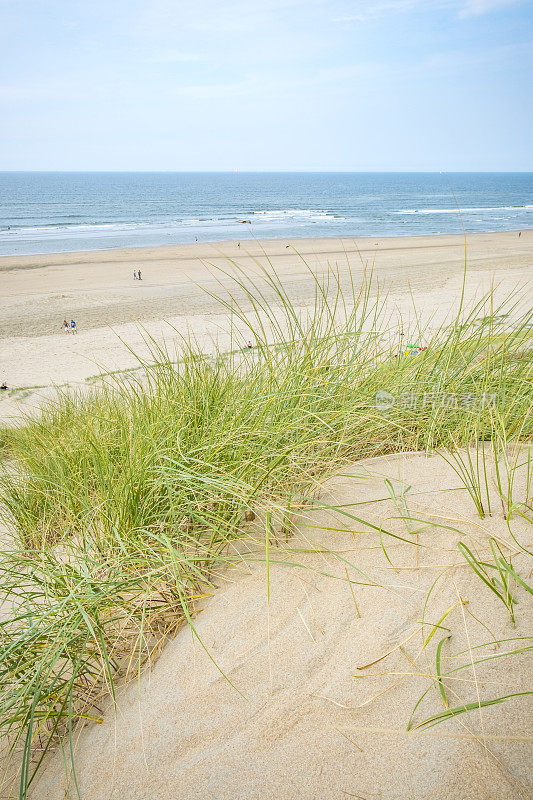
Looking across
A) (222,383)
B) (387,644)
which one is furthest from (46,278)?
(387,644)

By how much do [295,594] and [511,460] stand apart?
100 cm

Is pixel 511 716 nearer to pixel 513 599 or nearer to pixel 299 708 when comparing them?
pixel 513 599

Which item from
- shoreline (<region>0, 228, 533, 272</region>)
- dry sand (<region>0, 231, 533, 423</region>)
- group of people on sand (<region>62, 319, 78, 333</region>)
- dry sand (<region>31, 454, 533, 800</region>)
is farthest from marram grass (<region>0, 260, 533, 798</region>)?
shoreline (<region>0, 228, 533, 272</region>)

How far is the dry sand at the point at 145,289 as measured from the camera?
1212cm

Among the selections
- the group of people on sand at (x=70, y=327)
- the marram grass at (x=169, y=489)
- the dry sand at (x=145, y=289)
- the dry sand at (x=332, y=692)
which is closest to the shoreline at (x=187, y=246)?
the dry sand at (x=145, y=289)

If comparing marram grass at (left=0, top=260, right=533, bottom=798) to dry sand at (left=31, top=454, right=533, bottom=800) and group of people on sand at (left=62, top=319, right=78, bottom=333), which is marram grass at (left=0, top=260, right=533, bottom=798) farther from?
group of people on sand at (left=62, top=319, right=78, bottom=333)

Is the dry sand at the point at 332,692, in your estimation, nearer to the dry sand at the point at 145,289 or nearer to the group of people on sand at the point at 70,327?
the dry sand at the point at 145,289

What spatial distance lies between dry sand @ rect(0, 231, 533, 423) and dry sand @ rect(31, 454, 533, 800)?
5.51 metres

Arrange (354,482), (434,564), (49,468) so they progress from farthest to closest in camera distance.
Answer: (49,468)
(354,482)
(434,564)

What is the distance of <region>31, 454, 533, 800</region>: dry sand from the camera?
1047 mm

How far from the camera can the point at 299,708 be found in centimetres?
123

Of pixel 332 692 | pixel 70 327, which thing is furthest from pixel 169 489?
pixel 70 327

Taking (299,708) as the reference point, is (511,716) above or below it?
above

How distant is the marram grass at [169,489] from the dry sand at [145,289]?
443 centimetres
